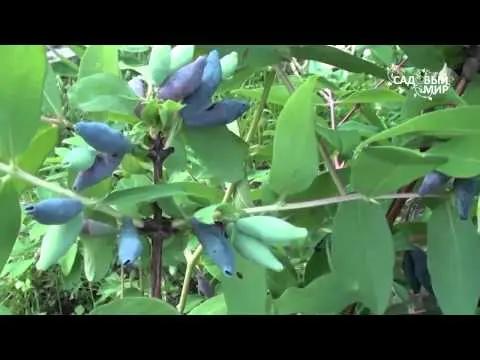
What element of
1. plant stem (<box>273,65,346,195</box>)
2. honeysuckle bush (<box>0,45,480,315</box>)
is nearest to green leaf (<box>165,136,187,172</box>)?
honeysuckle bush (<box>0,45,480,315</box>)

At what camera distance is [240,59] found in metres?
0.68

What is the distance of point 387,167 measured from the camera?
64 centimetres

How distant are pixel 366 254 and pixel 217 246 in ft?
0.46

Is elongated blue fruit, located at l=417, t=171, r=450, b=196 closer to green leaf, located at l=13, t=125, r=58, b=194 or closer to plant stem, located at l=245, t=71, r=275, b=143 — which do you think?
plant stem, located at l=245, t=71, r=275, b=143

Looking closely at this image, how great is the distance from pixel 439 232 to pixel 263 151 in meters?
0.18

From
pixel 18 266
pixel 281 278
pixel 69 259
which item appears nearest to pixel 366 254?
pixel 281 278

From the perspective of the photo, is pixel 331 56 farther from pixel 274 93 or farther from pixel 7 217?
pixel 7 217

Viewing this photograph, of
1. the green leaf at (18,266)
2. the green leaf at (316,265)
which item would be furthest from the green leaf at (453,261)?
the green leaf at (18,266)
